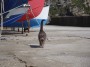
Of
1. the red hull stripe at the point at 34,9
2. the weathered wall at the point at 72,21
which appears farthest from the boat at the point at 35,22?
the weathered wall at the point at 72,21

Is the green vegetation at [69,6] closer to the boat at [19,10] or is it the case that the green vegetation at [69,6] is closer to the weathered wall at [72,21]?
the weathered wall at [72,21]

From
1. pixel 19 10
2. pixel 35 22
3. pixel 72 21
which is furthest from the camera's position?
pixel 72 21

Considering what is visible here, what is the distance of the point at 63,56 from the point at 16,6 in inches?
362

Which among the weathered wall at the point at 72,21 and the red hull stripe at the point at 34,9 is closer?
the red hull stripe at the point at 34,9

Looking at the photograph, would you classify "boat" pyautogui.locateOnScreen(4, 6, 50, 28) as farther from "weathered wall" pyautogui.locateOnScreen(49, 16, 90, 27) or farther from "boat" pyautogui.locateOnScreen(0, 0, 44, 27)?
"weathered wall" pyautogui.locateOnScreen(49, 16, 90, 27)

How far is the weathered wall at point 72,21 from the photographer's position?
32781 mm

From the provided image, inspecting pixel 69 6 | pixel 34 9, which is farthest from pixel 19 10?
pixel 69 6

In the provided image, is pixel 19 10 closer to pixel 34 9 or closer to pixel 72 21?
pixel 34 9

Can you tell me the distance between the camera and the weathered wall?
108 ft

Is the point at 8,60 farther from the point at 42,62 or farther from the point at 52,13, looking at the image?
the point at 52,13

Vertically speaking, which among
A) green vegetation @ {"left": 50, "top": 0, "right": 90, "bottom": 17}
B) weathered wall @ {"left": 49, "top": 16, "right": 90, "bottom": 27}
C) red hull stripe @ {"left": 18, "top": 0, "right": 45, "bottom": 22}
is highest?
red hull stripe @ {"left": 18, "top": 0, "right": 45, "bottom": 22}

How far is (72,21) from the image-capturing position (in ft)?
111

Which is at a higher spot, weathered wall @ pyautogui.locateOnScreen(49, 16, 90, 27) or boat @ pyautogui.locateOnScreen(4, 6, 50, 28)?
boat @ pyautogui.locateOnScreen(4, 6, 50, 28)

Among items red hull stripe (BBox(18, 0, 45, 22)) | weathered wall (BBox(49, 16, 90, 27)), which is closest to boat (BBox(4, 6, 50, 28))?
red hull stripe (BBox(18, 0, 45, 22))
